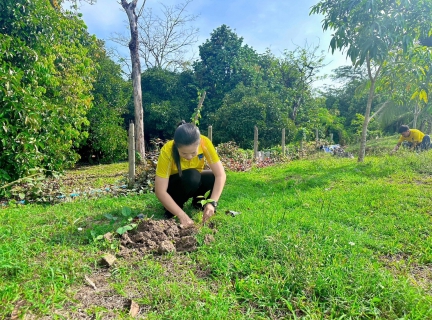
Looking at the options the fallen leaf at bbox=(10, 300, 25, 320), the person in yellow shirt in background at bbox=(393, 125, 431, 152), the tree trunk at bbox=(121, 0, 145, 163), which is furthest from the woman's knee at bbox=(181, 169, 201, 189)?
the person in yellow shirt in background at bbox=(393, 125, 431, 152)

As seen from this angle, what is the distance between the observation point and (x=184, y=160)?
289 cm

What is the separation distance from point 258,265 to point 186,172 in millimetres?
1316

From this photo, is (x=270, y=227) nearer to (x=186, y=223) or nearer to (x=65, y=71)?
(x=186, y=223)

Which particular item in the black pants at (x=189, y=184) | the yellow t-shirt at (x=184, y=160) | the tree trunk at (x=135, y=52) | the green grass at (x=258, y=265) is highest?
the tree trunk at (x=135, y=52)

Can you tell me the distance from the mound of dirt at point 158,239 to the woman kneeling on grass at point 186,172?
136 mm

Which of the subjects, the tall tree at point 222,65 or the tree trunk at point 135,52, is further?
the tall tree at point 222,65

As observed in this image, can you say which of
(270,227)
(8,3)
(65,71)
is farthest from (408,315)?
(65,71)

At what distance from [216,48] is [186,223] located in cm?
1523

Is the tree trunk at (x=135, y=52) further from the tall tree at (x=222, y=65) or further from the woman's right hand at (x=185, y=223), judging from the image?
the tall tree at (x=222, y=65)

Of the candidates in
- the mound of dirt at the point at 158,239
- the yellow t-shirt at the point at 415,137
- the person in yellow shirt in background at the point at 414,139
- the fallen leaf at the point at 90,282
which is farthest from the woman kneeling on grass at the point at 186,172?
the yellow t-shirt at the point at 415,137

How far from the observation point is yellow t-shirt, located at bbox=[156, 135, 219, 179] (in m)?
2.64

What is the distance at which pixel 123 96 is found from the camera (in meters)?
12.8

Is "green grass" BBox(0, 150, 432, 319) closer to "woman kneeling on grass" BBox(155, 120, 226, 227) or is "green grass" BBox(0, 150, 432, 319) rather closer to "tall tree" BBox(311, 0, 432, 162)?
"woman kneeling on grass" BBox(155, 120, 226, 227)

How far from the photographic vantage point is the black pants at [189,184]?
9.61ft
